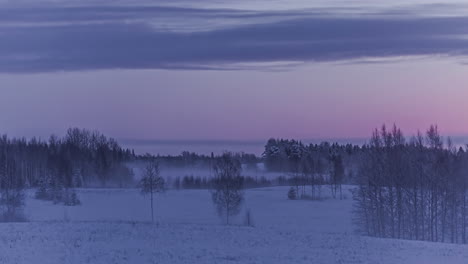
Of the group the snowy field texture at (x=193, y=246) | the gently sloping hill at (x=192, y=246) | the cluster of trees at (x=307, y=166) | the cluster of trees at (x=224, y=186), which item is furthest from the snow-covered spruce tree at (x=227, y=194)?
the gently sloping hill at (x=192, y=246)

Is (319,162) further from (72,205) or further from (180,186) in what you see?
(72,205)

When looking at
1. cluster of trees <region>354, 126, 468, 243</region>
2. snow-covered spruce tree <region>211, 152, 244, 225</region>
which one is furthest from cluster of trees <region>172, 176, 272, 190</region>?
cluster of trees <region>354, 126, 468, 243</region>

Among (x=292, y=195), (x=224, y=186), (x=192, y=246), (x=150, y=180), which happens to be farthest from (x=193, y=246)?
(x=292, y=195)

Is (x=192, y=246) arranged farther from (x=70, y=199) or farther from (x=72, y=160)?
(x=72, y=160)

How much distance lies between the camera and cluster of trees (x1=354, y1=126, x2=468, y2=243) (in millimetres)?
69375

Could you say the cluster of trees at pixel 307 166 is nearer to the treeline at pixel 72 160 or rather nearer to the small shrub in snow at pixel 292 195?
the small shrub in snow at pixel 292 195

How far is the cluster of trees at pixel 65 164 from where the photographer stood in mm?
100688

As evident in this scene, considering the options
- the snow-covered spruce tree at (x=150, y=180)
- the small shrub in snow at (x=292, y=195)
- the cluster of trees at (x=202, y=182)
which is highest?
the snow-covered spruce tree at (x=150, y=180)

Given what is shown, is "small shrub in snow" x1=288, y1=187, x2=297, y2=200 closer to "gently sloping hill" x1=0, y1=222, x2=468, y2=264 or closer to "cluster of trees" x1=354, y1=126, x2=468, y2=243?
"cluster of trees" x1=354, y1=126, x2=468, y2=243

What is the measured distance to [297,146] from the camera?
16738cm

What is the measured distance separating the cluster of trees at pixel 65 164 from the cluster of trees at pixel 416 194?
35367 millimetres

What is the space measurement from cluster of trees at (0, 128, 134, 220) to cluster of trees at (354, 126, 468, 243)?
3537 centimetres

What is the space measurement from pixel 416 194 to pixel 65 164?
61.2 metres

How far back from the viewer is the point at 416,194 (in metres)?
69.9
